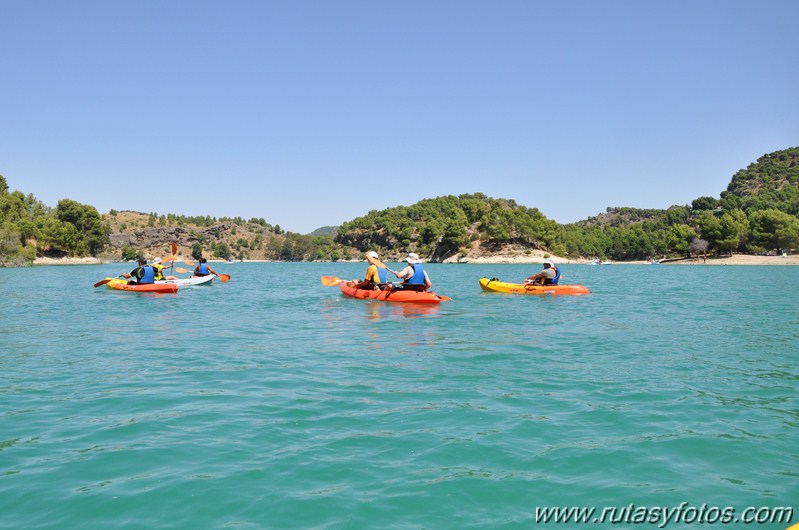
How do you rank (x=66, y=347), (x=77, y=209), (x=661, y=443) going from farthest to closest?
(x=77, y=209) < (x=66, y=347) < (x=661, y=443)

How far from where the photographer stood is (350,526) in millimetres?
4113

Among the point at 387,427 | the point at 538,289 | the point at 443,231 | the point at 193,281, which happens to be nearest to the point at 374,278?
the point at 538,289

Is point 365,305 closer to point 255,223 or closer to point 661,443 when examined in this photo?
point 661,443

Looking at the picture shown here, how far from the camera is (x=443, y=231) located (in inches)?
4970

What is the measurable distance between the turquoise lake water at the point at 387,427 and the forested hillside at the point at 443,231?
72052mm

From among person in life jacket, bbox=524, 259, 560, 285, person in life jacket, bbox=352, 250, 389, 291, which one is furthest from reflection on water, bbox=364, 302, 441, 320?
person in life jacket, bbox=524, 259, 560, 285

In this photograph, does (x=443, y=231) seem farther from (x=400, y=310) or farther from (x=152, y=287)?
(x=400, y=310)

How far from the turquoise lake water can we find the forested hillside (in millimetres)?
72052

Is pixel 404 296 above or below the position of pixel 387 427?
above

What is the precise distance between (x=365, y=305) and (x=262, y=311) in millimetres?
3516

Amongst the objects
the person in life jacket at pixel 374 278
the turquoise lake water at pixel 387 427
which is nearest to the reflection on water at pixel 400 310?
the person in life jacket at pixel 374 278

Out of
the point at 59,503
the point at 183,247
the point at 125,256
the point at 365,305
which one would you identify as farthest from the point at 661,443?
the point at 183,247

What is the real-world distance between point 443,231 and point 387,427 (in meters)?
121

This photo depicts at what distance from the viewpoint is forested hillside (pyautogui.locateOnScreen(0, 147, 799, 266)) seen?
271ft
